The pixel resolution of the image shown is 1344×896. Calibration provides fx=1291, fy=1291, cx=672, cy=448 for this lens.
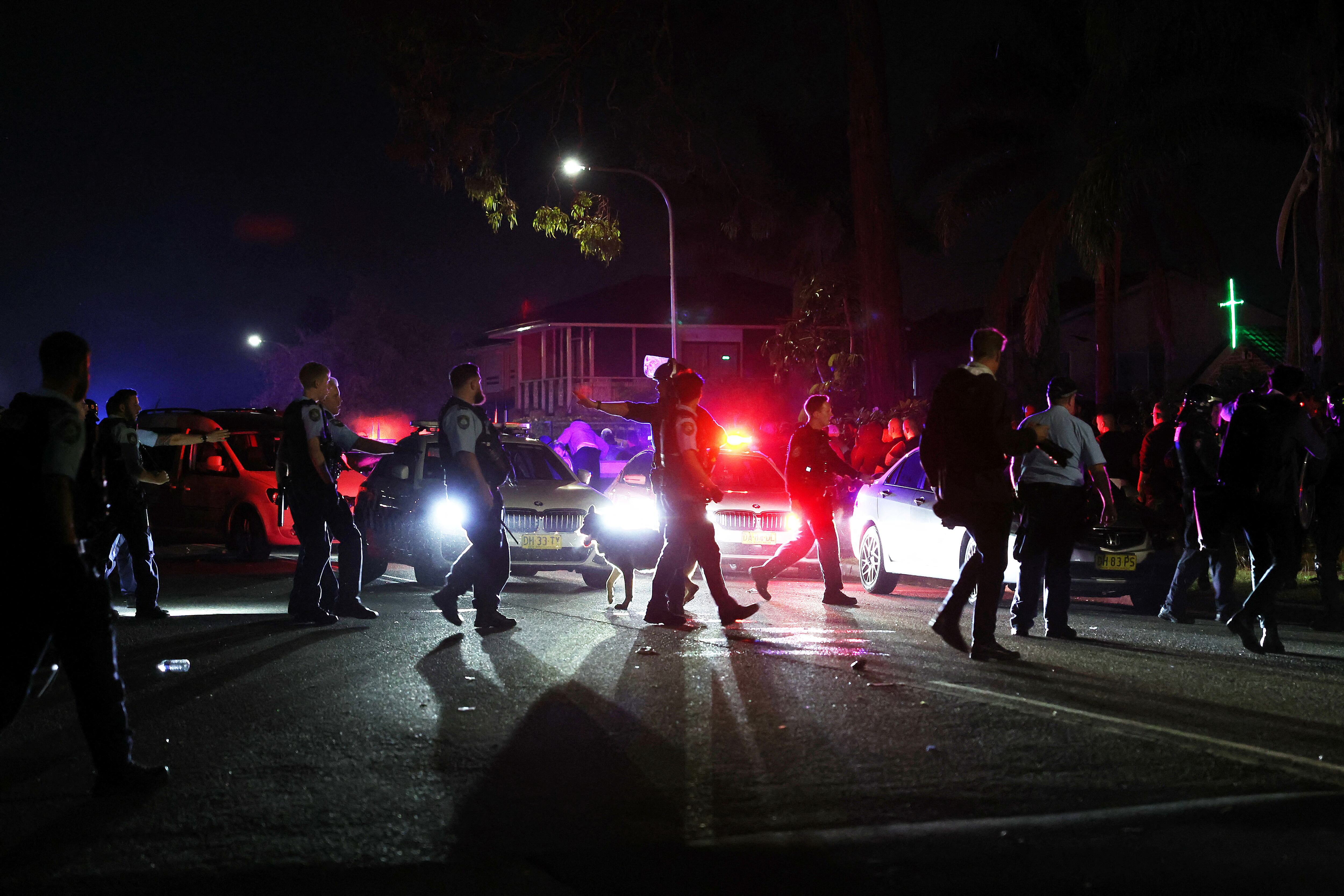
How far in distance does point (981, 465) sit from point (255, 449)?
11.7 m

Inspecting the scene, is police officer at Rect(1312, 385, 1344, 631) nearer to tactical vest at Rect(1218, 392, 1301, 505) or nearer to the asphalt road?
tactical vest at Rect(1218, 392, 1301, 505)

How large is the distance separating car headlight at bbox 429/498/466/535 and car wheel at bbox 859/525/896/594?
3.89 metres

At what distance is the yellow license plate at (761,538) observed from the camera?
43.8ft

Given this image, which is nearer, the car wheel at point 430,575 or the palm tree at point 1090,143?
the car wheel at point 430,575

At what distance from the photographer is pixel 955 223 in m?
28.1

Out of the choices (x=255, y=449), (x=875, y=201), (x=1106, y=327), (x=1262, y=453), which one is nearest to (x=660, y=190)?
(x=875, y=201)

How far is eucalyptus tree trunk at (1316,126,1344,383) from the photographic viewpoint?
17375 millimetres

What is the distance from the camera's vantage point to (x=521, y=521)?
1202 centimetres

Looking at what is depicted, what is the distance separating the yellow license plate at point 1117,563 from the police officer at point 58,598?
778 centimetres

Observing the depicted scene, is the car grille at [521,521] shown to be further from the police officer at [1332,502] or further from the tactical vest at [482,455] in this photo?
the police officer at [1332,502]

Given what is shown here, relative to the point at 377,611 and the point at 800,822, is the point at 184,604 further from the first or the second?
the point at 800,822

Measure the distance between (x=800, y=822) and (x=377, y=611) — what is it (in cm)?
654

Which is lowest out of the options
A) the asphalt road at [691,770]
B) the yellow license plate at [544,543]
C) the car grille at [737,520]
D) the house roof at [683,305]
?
the asphalt road at [691,770]

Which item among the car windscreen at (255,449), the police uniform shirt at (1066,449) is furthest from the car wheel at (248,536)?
the police uniform shirt at (1066,449)
